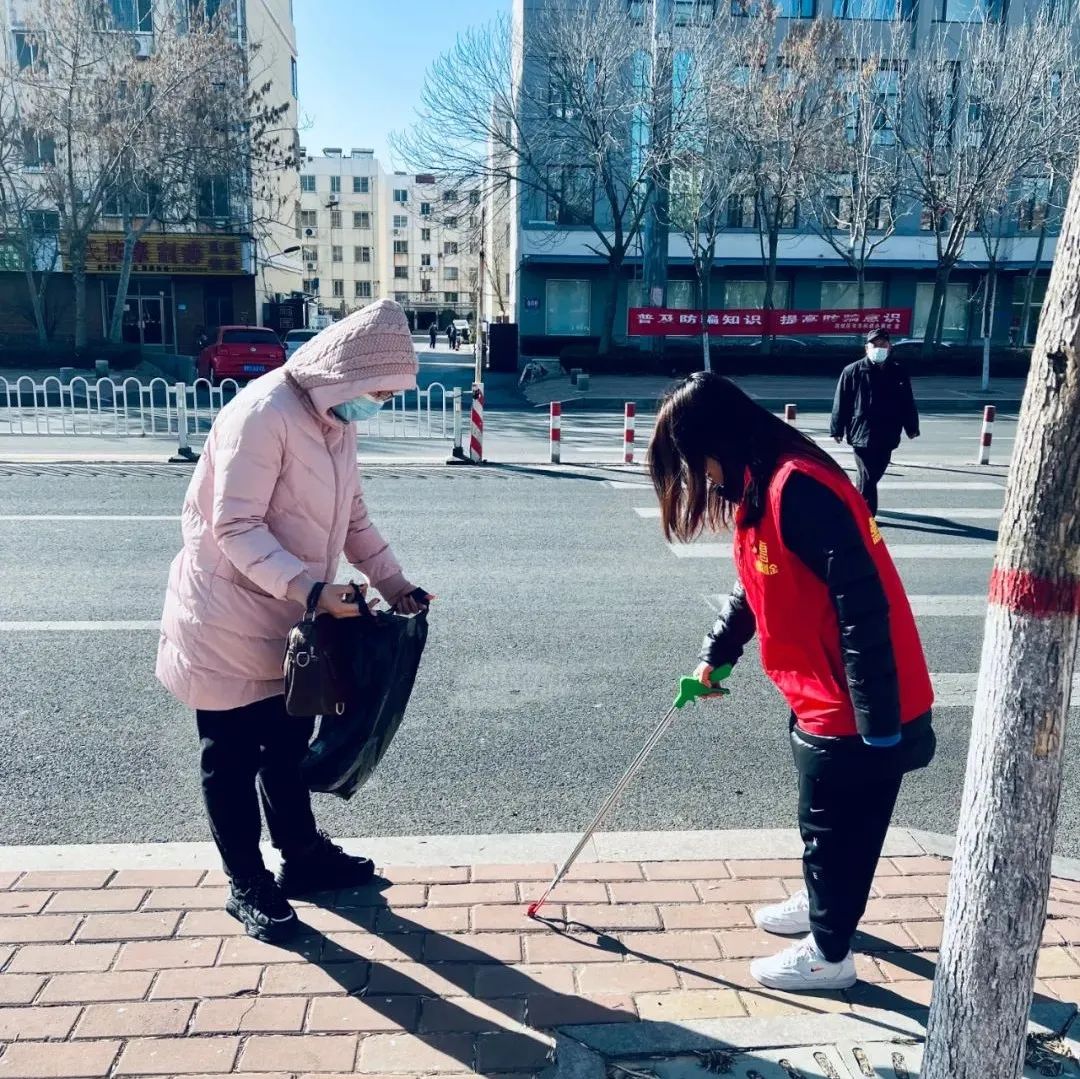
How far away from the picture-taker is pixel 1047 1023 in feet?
8.78

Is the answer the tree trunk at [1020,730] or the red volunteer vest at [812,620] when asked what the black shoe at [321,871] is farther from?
the tree trunk at [1020,730]

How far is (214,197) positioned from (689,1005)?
3388 centimetres

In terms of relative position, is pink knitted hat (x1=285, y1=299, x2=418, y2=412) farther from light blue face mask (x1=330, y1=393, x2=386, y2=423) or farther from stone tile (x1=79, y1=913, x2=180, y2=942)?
stone tile (x1=79, y1=913, x2=180, y2=942)

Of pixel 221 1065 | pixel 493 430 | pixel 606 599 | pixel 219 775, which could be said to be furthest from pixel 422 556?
pixel 493 430

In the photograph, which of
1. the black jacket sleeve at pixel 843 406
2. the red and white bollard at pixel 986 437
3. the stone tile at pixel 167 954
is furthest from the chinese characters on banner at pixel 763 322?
the stone tile at pixel 167 954

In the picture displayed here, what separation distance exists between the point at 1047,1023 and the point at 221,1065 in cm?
205

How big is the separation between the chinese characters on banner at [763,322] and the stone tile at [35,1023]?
24.9 meters

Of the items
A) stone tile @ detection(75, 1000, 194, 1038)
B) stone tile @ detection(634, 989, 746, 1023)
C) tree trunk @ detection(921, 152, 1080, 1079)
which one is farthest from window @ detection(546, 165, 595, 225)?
tree trunk @ detection(921, 152, 1080, 1079)

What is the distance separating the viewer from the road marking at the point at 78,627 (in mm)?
6223

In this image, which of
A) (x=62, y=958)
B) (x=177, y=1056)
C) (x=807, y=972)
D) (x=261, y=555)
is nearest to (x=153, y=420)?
(x=62, y=958)

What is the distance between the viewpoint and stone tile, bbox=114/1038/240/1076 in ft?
8.28

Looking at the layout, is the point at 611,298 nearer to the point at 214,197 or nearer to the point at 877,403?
the point at 214,197

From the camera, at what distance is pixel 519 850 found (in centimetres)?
371

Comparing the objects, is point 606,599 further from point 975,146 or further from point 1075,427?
point 975,146
